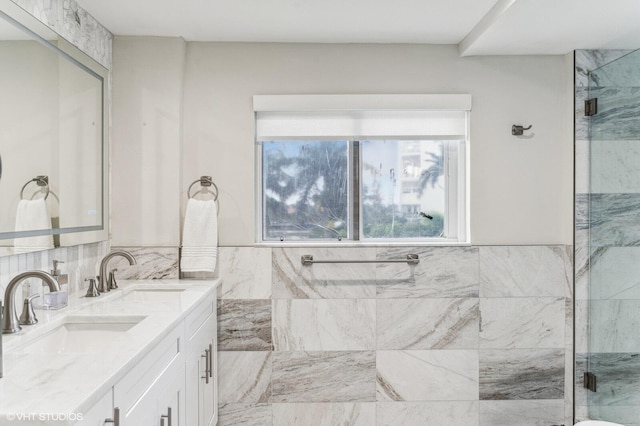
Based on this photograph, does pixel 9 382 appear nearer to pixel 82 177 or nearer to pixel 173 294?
pixel 173 294

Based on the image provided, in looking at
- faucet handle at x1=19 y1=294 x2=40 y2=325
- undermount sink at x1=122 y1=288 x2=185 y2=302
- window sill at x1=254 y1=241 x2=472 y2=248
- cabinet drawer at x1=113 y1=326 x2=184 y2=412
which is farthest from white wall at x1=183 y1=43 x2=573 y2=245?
faucet handle at x1=19 y1=294 x2=40 y2=325

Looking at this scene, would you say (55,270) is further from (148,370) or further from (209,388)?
(209,388)

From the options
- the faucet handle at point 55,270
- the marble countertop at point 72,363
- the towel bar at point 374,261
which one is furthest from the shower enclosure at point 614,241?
the faucet handle at point 55,270

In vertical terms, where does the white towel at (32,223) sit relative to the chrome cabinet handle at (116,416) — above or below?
above

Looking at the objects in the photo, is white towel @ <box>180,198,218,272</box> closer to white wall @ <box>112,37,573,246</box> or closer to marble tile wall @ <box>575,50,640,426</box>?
white wall @ <box>112,37,573,246</box>

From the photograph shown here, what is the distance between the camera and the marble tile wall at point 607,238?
2471 millimetres

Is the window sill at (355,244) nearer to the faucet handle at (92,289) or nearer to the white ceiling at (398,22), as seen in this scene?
the faucet handle at (92,289)

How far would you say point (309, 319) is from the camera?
2.72 metres

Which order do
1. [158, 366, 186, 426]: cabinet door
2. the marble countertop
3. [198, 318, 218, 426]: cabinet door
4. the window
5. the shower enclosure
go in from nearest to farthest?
the marble countertop
[158, 366, 186, 426]: cabinet door
[198, 318, 218, 426]: cabinet door
the shower enclosure
the window

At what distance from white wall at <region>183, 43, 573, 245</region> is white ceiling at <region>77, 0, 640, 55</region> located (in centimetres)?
9

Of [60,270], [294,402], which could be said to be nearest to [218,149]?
[60,270]

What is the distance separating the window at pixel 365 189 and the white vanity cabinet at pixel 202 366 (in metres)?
0.65

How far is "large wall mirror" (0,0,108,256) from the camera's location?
173 centimetres

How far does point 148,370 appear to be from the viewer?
149 cm
